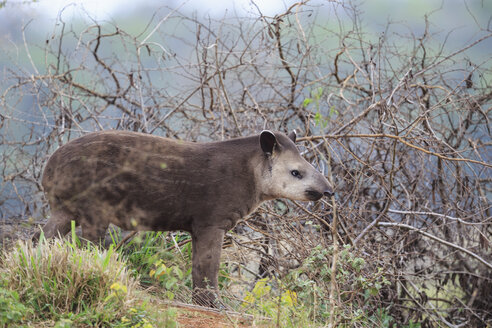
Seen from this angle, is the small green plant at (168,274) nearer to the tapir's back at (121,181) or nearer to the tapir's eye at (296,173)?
the tapir's back at (121,181)

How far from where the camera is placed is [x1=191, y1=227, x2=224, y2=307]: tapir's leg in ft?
19.3

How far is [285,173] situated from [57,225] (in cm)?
226

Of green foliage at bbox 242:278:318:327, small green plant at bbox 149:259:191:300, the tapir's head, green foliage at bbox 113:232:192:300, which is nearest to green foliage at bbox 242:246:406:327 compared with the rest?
green foliage at bbox 242:278:318:327

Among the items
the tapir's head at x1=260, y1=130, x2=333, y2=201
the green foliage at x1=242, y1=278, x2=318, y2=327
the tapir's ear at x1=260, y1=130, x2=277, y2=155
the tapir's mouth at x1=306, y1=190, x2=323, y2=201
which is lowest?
the green foliage at x1=242, y1=278, x2=318, y2=327

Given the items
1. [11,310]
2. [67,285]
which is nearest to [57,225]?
[67,285]

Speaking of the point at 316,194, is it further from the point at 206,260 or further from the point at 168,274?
the point at 168,274

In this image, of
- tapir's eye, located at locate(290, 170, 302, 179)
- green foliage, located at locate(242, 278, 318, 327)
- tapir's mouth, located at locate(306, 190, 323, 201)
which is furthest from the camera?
tapir's eye, located at locate(290, 170, 302, 179)

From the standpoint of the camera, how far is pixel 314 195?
5.96 m

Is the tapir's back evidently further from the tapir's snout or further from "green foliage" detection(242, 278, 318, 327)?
the tapir's snout

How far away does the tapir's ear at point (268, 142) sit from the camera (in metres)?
5.98

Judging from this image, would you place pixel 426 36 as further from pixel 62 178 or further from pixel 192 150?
pixel 62 178

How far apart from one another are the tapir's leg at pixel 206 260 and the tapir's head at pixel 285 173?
701 mm

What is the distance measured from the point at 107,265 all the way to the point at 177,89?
4.76 m

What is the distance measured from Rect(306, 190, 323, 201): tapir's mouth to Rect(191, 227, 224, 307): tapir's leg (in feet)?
2.99
